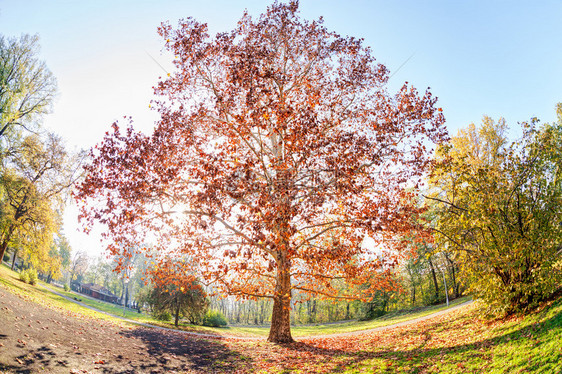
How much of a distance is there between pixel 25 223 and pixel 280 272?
953 inches

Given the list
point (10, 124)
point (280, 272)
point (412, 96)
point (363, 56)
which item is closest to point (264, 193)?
point (280, 272)

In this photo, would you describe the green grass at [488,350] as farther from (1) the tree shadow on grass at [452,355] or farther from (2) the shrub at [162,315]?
(2) the shrub at [162,315]

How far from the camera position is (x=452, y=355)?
746 cm

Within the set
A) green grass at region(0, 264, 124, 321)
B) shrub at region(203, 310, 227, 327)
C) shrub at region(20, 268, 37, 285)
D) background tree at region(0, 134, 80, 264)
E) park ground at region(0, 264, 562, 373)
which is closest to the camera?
park ground at region(0, 264, 562, 373)

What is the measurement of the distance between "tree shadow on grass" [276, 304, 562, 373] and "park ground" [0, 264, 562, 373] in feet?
0.07

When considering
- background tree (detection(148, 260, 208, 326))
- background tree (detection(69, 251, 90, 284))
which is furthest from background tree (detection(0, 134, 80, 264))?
background tree (detection(69, 251, 90, 284))

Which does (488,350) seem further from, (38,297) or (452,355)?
(38,297)

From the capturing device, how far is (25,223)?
23.0 meters

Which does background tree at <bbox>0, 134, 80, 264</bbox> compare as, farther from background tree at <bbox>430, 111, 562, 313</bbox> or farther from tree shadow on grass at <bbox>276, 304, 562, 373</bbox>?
background tree at <bbox>430, 111, 562, 313</bbox>

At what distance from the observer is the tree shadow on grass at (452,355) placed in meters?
5.44

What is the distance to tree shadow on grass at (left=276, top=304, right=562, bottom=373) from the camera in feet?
17.9

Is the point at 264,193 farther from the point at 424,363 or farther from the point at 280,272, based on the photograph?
the point at 424,363

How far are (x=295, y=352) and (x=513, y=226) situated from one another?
8.41 meters

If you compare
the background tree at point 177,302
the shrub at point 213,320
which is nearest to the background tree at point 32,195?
the background tree at point 177,302
